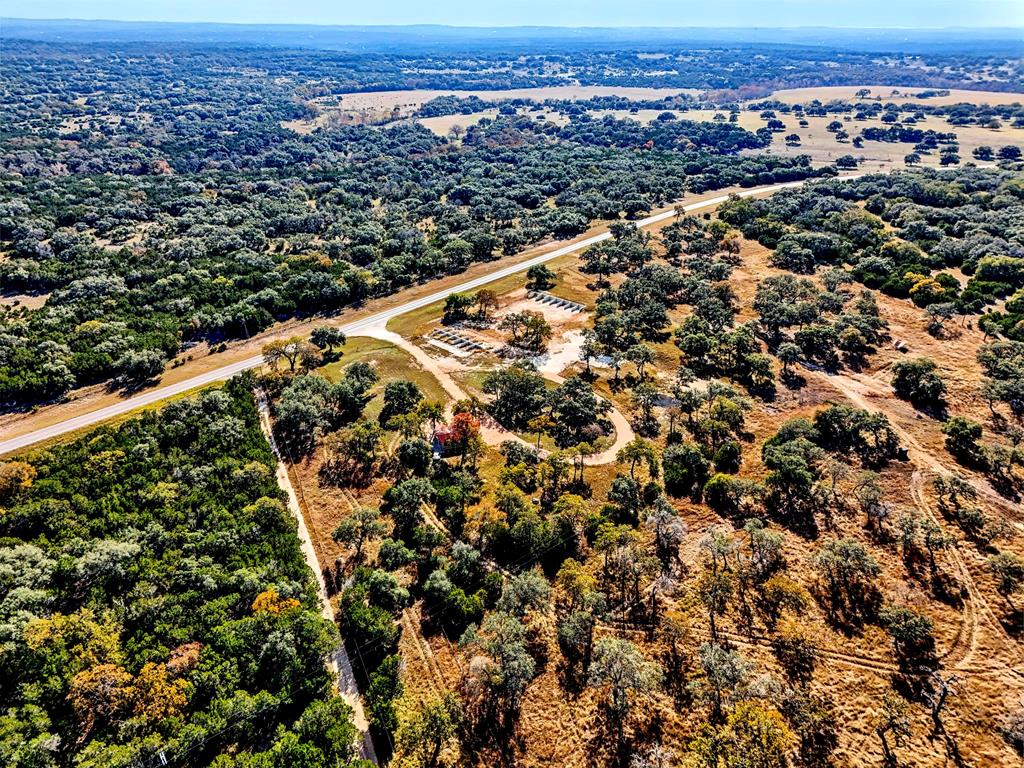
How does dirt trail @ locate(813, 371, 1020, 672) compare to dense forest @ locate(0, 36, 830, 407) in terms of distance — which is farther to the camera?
dense forest @ locate(0, 36, 830, 407)

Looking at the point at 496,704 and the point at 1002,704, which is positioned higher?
the point at 1002,704

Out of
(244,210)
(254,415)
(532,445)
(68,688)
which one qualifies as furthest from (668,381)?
(244,210)

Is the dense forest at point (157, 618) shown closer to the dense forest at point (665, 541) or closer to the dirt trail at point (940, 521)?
the dense forest at point (665, 541)

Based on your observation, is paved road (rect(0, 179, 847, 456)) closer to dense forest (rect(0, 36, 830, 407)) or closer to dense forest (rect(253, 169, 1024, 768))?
dense forest (rect(0, 36, 830, 407))

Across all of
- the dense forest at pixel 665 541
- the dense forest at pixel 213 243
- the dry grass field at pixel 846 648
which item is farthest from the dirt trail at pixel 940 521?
the dense forest at pixel 213 243

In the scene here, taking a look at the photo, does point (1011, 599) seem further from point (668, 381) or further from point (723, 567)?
point (668, 381)

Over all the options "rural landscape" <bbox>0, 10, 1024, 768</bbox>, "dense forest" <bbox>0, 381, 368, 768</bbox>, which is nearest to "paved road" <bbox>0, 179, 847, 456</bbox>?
"rural landscape" <bbox>0, 10, 1024, 768</bbox>
